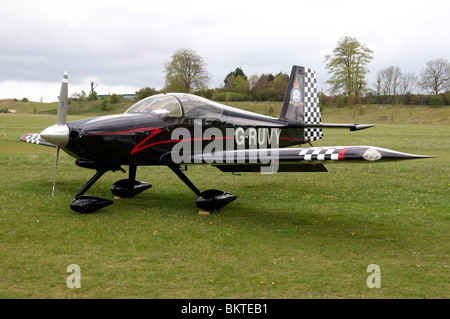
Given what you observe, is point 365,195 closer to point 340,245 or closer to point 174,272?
point 340,245

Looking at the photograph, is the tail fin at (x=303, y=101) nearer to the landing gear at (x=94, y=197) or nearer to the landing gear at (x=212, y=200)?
the landing gear at (x=212, y=200)

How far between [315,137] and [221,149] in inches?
131

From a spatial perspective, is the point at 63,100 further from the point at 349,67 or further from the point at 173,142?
the point at 349,67

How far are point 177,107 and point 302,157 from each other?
3035mm

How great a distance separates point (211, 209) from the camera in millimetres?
7898

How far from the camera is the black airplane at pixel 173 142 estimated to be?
23.6ft

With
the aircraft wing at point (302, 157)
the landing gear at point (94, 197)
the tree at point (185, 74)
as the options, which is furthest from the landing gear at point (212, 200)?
the tree at point (185, 74)

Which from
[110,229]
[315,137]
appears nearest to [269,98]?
[315,137]

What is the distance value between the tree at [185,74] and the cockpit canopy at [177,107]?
3730 cm

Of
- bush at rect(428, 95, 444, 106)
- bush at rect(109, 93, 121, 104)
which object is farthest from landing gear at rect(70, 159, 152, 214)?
bush at rect(428, 95, 444, 106)

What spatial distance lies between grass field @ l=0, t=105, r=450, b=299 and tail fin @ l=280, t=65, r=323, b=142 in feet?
5.75

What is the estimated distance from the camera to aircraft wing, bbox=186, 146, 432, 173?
17.5 feet
